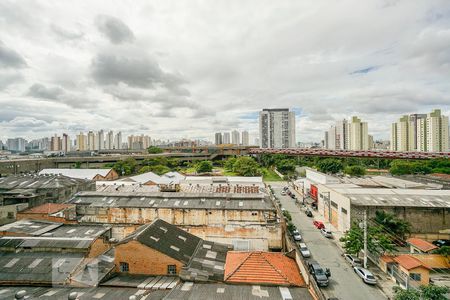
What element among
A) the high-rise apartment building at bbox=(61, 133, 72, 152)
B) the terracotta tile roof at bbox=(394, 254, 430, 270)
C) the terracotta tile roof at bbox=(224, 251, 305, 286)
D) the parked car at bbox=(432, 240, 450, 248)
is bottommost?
the parked car at bbox=(432, 240, 450, 248)

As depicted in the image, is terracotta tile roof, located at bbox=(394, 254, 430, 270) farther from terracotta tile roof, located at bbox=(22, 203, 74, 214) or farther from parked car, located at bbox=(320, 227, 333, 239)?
terracotta tile roof, located at bbox=(22, 203, 74, 214)

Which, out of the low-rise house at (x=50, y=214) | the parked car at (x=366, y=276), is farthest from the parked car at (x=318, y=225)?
the low-rise house at (x=50, y=214)

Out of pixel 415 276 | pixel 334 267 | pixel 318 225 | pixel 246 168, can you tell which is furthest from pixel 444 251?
pixel 246 168

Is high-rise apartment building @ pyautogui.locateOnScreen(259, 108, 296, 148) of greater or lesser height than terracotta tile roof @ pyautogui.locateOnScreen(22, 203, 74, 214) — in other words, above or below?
above

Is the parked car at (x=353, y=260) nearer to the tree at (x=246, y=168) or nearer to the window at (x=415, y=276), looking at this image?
the window at (x=415, y=276)

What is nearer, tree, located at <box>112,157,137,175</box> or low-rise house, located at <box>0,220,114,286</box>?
low-rise house, located at <box>0,220,114,286</box>

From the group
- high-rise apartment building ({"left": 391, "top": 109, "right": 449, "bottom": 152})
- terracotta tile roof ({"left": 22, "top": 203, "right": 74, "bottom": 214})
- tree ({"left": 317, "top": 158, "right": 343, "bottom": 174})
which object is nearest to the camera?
terracotta tile roof ({"left": 22, "top": 203, "right": 74, "bottom": 214})

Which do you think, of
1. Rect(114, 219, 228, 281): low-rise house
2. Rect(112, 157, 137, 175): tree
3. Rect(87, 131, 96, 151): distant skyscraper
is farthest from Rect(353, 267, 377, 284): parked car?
Rect(87, 131, 96, 151): distant skyscraper
